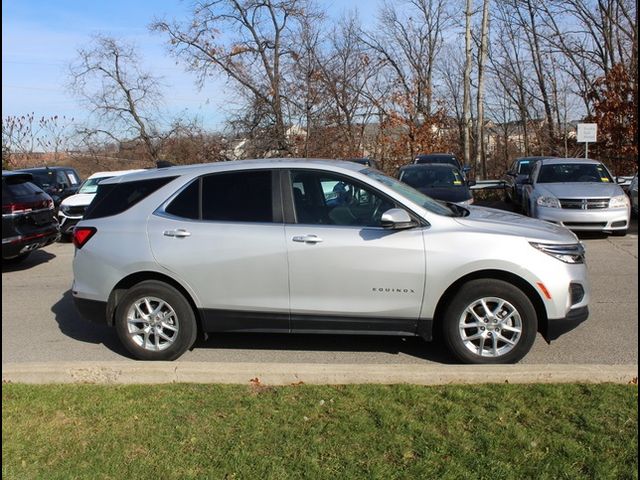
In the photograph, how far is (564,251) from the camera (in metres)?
4.72

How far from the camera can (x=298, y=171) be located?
16.6 feet

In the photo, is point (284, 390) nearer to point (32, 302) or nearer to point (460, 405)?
point (460, 405)

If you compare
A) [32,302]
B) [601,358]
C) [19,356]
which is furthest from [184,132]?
[601,358]

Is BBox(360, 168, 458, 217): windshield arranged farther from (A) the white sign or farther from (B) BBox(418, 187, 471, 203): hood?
(A) the white sign

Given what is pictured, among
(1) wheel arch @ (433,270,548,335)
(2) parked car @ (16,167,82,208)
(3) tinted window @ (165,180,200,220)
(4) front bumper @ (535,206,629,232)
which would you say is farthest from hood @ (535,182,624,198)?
(2) parked car @ (16,167,82,208)

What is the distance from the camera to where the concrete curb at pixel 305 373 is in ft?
13.6

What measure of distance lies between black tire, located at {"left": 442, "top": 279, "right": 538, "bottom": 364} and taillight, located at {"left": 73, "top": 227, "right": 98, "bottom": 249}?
10.5ft

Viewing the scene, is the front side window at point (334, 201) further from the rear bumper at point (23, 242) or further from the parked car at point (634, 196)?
the parked car at point (634, 196)

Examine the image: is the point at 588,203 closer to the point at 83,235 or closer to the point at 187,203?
the point at 187,203

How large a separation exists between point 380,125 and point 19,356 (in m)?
25.7

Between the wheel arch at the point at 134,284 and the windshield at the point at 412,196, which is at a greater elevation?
the windshield at the point at 412,196

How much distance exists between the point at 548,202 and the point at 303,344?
7.92 m

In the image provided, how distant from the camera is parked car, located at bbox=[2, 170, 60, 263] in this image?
934cm

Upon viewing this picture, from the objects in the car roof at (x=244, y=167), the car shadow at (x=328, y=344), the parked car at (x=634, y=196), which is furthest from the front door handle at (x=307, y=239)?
the parked car at (x=634, y=196)
